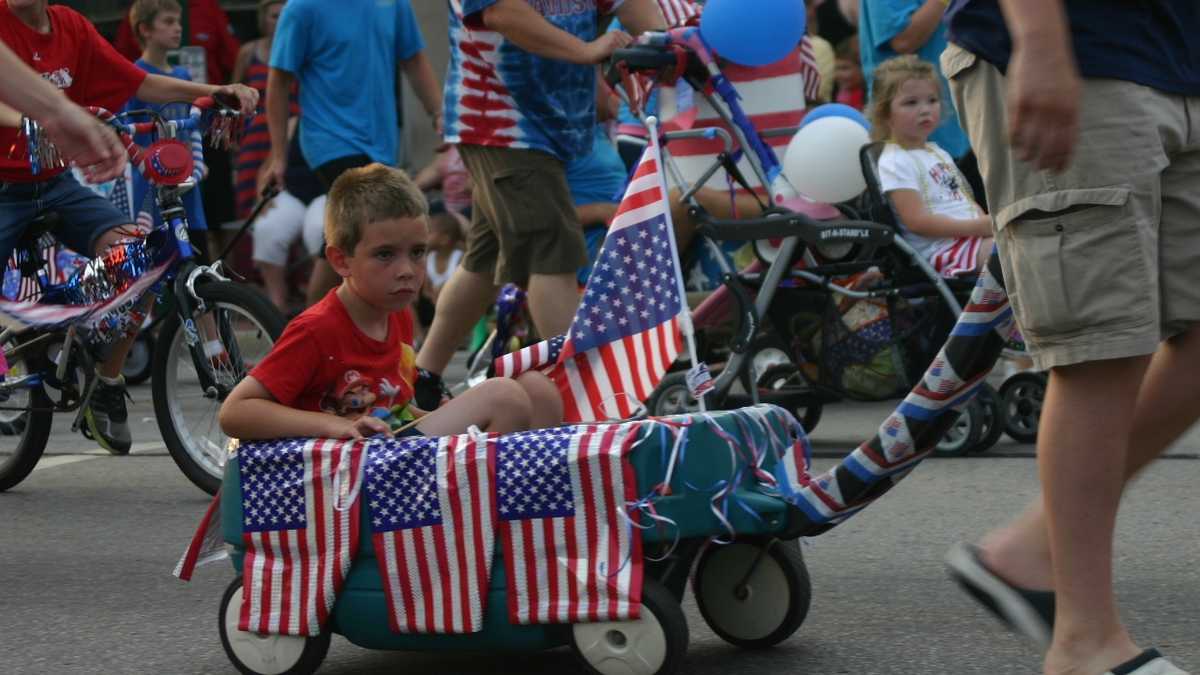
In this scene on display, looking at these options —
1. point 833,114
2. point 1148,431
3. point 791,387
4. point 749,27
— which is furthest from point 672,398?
point 1148,431

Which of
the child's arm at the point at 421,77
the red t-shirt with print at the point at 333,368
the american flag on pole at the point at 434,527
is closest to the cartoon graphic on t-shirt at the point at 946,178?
the child's arm at the point at 421,77

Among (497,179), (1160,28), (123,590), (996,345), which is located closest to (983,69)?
(1160,28)

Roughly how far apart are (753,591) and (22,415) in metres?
3.27

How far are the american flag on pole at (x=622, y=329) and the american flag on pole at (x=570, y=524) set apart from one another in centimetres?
55

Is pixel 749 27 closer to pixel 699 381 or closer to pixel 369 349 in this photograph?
pixel 699 381

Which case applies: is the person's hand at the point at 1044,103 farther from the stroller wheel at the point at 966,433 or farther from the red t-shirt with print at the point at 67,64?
the red t-shirt with print at the point at 67,64

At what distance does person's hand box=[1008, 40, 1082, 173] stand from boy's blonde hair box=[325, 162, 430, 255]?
1.47 meters

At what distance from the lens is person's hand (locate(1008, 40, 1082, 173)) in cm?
275

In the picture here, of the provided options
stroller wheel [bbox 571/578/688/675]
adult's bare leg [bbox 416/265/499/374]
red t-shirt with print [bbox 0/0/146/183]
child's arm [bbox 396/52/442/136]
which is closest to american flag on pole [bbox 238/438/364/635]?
stroller wheel [bbox 571/578/688/675]

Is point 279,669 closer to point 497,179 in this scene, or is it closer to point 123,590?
point 123,590

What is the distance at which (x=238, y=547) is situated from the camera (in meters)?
3.62

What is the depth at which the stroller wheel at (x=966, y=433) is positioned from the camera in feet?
20.3

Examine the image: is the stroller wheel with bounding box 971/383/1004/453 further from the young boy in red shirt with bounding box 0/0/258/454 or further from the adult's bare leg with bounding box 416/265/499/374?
the young boy in red shirt with bounding box 0/0/258/454

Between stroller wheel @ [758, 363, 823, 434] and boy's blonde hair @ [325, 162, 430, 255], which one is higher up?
boy's blonde hair @ [325, 162, 430, 255]
